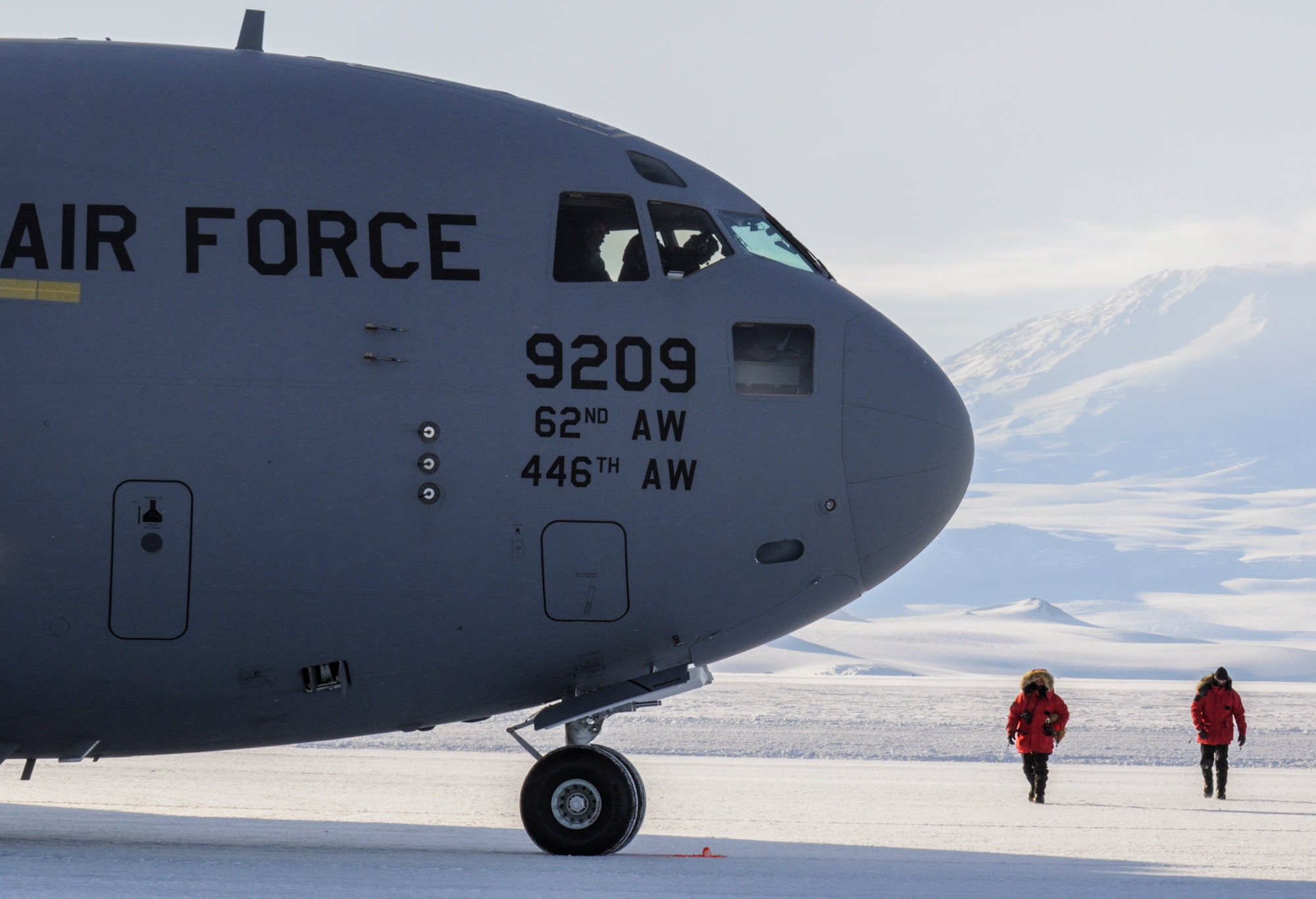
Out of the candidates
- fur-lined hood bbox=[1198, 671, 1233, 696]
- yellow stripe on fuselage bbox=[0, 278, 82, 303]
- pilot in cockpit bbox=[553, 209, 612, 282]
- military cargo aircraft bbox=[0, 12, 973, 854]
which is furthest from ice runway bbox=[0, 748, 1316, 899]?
pilot in cockpit bbox=[553, 209, 612, 282]

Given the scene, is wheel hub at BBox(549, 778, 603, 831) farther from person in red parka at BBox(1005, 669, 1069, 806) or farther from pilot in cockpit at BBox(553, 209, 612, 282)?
person in red parka at BBox(1005, 669, 1069, 806)

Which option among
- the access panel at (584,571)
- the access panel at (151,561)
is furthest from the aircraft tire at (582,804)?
the access panel at (151,561)

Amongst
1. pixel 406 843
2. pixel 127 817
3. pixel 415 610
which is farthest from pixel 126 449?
pixel 127 817

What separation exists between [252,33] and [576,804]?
6095mm

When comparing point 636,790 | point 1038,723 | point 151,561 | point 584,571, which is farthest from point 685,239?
point 1038,723

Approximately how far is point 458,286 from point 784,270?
2.34 meters

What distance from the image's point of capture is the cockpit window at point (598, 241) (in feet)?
37.8

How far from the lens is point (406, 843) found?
13.1 metres

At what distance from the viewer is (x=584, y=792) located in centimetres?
1166

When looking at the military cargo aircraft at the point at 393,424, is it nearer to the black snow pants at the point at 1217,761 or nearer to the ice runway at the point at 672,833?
the ice runway at the point at 672,833

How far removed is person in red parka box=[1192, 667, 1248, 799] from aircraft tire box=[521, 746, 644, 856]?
10.0 metres

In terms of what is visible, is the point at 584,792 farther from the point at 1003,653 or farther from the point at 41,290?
the point at 1003,653

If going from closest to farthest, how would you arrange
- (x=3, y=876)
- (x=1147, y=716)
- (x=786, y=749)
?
(x=3, y=876), (x=786, y=749), (x=1147, y=716)

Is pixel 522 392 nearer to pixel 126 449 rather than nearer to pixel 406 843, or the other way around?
pixel 126 449
